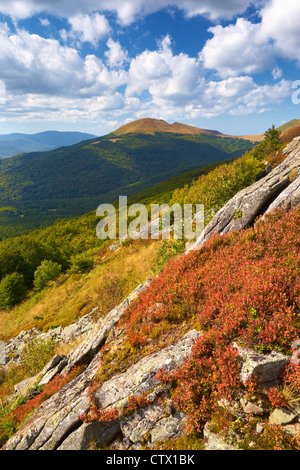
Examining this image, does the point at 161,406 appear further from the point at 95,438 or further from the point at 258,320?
the point at 258,320

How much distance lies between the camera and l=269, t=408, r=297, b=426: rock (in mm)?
4246

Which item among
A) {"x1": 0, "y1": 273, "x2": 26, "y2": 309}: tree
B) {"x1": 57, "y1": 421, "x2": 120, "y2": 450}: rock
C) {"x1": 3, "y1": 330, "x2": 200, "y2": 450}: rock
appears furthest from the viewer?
{"x1": 0, "y1": 273, "x2": 26, "y2": 309}: tree

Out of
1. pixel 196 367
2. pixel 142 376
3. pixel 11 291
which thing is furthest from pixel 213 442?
pixel 11 291

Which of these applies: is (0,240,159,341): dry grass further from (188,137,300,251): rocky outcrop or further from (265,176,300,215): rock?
(265,176,300,215): rock

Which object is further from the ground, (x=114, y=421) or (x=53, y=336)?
(x=114, y=421)

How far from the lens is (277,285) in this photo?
6383mm

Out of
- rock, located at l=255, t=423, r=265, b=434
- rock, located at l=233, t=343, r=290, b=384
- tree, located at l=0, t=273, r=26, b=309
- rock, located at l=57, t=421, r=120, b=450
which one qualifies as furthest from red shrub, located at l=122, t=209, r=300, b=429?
tree, located at l=0, t=273, r=26, b=309

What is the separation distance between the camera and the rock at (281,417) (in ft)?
13.9

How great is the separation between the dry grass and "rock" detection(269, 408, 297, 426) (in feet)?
44.3

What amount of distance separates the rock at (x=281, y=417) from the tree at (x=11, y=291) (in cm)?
5432

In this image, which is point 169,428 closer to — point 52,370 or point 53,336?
point 52,370

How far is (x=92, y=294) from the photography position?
26.5 meters

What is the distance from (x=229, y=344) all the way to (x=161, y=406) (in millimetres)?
2364

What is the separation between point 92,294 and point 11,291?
32226mm
